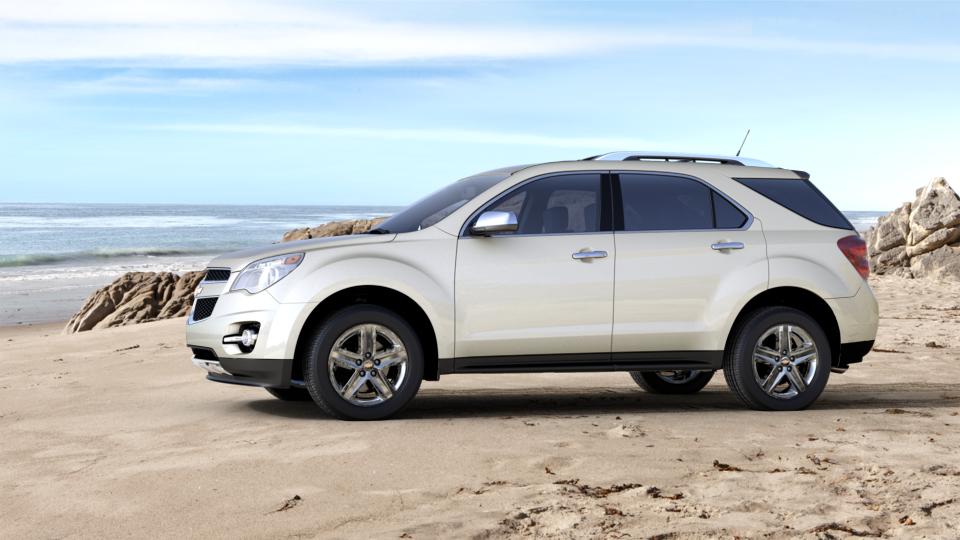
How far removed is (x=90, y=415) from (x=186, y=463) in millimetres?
2278

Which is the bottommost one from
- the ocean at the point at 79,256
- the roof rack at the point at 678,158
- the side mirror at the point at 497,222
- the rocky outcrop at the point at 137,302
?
the ocean at the point at 79,256

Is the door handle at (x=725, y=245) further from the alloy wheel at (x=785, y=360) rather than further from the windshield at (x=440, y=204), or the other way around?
the windshield at (x=440, y=204)

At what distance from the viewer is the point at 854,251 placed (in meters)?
8.57

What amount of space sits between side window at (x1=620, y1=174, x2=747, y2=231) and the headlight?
232 cm

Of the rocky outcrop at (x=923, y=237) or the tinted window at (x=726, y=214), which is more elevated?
the tinted window at (x=726, y=214)

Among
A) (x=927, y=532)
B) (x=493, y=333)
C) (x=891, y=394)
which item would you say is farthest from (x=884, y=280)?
(x=927, y=532)

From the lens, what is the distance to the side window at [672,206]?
8.32 m

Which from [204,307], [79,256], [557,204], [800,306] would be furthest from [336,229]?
[79,256]

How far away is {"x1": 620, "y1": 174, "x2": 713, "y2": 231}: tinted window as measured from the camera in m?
8.31

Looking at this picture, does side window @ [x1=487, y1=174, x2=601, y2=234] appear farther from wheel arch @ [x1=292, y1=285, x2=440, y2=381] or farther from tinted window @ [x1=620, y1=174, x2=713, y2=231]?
wheel arch @ [x1=292, y1=285, x2=440, y2=381]

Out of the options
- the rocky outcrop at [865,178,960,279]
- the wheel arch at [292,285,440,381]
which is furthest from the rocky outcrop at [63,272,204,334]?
the rocky outcrop at [865,178,960,279]

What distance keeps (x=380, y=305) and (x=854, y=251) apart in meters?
3.46

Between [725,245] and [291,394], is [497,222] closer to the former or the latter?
[725,245]

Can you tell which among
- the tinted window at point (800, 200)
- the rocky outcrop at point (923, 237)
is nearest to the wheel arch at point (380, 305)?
the tinted window at point (800, 200)
